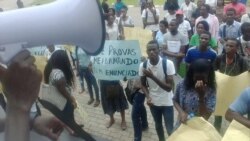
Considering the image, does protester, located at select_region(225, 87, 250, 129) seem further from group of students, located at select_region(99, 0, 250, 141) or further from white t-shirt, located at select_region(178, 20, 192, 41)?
→ white t-shirt, located at select_region(178, 20, 192, 41)

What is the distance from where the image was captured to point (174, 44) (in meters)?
6.58

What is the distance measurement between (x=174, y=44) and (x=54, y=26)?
489 centimetres

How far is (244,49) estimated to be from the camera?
5.60 m

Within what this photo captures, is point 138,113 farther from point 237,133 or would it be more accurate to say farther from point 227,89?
point 237,133

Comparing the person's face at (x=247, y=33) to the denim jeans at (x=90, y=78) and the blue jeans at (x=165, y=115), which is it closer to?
the blue jeans at (x=165, y=115)

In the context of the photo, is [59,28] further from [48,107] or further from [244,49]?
[244,49]

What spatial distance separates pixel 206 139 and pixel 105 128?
2937mm

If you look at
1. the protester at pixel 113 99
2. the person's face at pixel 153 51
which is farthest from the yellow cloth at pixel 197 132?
the protester at pixel 113 99

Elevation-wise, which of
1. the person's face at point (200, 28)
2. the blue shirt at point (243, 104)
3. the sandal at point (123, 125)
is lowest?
the sandal at point (123, 125)

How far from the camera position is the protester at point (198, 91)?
3.83 metres

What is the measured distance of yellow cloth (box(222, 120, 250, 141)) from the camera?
3.09 m

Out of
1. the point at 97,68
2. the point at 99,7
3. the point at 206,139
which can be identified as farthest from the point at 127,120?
the point at 99,7

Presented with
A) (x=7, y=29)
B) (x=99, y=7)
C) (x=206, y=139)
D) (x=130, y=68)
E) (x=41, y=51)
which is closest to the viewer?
(x=7, y=29)

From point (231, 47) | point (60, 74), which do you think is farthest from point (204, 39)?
point (60, 74)
